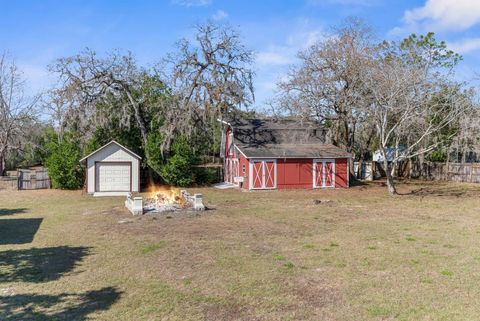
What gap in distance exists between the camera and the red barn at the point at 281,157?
83.4 ft

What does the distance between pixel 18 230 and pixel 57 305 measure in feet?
23.5

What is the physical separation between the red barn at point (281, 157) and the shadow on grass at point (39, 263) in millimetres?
16133

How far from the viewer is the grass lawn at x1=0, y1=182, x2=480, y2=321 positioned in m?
6.11

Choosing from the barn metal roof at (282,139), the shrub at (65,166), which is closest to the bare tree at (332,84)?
the barn metal roof at (282,139)

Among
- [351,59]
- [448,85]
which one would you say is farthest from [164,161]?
[448,85]

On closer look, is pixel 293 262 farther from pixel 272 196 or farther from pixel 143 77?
pixel 143 77

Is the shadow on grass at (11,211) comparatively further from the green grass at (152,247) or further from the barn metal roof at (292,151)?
the barn metal roof at (292,151)

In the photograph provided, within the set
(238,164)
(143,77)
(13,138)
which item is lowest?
(238,164)

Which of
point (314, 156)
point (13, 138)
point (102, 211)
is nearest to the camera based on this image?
point (102, 211)

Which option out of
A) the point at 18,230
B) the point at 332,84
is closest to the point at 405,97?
the point at 332,84

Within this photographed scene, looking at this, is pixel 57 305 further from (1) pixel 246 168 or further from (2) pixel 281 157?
(2) pixel 281 157

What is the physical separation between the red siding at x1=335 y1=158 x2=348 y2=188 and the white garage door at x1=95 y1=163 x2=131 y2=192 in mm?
13178

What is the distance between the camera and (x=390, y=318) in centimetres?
571

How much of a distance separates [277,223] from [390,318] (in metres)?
7.90
